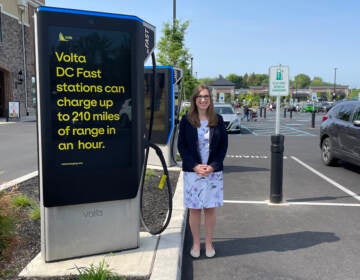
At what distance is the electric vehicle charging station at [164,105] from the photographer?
26.8 ft

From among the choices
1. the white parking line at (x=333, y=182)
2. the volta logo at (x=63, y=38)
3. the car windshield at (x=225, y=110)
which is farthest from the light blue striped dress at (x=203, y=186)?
the car windshield at (x=225, y=110)

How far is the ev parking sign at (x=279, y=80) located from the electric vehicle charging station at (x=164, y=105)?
2585 millimetres

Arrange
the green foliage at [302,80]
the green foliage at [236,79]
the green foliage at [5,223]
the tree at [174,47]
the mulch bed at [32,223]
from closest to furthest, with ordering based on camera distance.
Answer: the green foliage at [5,223], the mulch bed at [32,223], the tree at [174,47], the green foliage at [236,79], the green foliage at [302,80]

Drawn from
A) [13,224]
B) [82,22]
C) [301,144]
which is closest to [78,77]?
[82,22]

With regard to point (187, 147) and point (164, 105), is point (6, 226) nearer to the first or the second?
point (187, 147)

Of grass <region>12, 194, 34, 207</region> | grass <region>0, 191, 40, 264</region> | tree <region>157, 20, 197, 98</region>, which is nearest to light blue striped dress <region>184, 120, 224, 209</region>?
grass <region>0, 191, 40, 264</region>

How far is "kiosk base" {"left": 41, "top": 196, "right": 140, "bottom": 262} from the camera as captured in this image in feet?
11.0

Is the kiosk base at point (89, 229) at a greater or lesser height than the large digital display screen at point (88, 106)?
lesser

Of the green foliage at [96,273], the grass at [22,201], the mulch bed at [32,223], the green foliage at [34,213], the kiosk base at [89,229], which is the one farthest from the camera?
the grass at [22,201]

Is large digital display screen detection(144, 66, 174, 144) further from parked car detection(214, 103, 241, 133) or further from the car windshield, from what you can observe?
the car windshield

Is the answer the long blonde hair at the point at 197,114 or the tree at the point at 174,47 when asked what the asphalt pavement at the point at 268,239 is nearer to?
the long blonde hair at the point at 197,114

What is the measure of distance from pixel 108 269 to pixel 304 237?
8.04ft

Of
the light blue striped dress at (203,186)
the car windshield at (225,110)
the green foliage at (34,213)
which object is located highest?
the car windshield at (225,110)

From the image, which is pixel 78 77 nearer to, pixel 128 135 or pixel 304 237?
pixel 128 135
